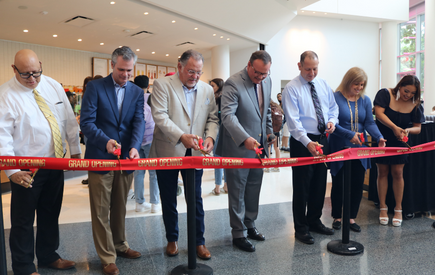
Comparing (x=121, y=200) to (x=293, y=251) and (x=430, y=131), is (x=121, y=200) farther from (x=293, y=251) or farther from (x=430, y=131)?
(x=430, y=131)

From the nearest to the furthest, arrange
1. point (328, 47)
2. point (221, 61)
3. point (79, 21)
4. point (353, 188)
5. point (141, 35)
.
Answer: point (353, 188) < point (79, 21) < point (141, 35) < point (221, 61) < point (328, 47)

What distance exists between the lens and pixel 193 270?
92.7 inches

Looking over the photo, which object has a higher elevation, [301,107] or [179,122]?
[301,107]

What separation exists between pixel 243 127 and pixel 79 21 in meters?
7.20

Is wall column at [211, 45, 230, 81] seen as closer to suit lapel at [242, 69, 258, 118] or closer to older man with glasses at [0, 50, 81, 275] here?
suit lapel at [242, 69, 258, 118]

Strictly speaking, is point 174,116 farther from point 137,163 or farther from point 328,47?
point 328,47

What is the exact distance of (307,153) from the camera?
9.94 ft

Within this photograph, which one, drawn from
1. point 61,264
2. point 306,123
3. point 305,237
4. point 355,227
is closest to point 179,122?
point 306,123

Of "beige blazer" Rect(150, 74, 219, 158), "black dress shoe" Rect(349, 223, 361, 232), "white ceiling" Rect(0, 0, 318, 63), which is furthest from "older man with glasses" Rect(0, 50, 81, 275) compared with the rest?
"white ceiling" Rect(0, 0, 318, 63)

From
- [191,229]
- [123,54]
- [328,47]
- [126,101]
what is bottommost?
[191,229]

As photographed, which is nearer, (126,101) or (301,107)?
(126,101)

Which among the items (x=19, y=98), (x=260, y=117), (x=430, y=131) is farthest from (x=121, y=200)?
(x=430, y=131)

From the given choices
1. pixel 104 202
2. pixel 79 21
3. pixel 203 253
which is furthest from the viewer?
pixel 79 21

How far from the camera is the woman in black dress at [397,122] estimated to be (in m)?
3.43
